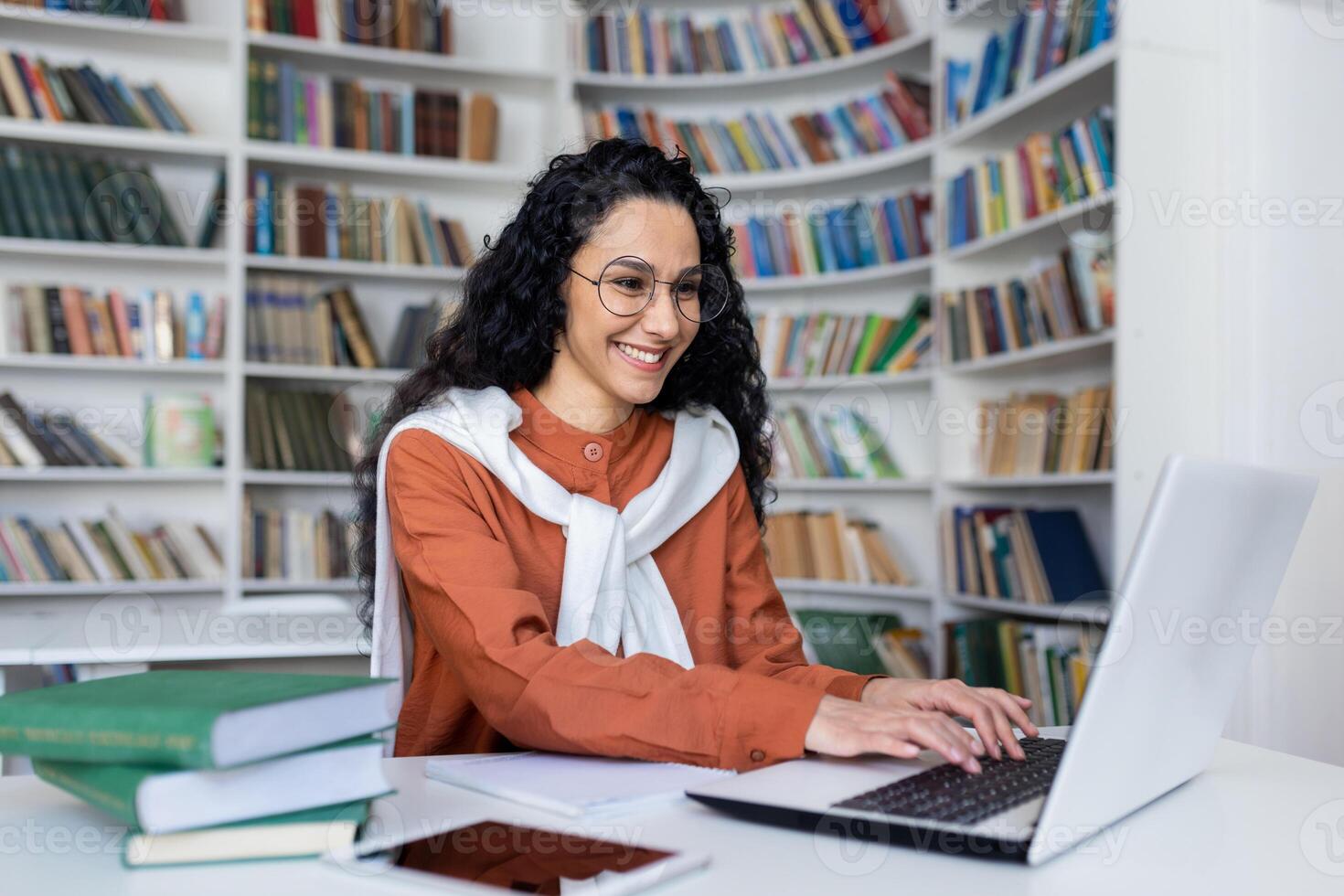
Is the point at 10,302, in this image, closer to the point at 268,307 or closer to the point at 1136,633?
the point at 268,307

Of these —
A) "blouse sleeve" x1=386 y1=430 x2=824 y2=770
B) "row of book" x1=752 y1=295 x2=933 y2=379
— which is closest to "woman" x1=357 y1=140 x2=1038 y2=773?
"blouse sleeve" x1=386 y1=430 x2=824 y2=770

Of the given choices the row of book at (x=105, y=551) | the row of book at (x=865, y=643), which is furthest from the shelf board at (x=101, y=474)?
the row of book at (x=865, y=643)

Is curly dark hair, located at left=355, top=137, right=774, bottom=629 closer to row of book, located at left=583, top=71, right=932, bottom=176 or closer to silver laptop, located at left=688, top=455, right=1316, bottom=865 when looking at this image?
silver laptop, located at left=688, top=455, right=1316, bottom=865

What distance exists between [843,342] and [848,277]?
0.72 feet

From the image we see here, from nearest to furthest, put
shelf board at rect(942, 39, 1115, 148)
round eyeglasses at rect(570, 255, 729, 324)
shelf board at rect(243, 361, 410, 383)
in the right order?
1. round eyeglasses at rect(570, 255, 729, 324)
2. shelf board at rect(942, 39, 1115, 148)
3. shelf board at rect(243, 361, 410, 383)

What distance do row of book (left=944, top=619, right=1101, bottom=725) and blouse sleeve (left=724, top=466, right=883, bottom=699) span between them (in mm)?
1677

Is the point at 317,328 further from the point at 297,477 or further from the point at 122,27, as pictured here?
the point at 122,27

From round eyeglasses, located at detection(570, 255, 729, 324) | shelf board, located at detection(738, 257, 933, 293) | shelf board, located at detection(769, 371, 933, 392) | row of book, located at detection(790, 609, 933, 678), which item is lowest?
row of book, located at detection(790, 609, 933, 678)

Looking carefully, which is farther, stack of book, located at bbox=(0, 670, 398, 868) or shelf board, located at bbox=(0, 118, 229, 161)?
shelf board, located at bbox=(0, 118, 229, 161)

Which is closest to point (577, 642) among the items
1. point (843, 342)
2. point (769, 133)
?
point (843, 342)

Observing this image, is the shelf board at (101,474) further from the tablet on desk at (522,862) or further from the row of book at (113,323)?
the tablet on desk at (522,862)

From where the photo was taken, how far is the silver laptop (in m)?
0.75

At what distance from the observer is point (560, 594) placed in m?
1.45

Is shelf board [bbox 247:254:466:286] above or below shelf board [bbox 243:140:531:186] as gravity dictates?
below
